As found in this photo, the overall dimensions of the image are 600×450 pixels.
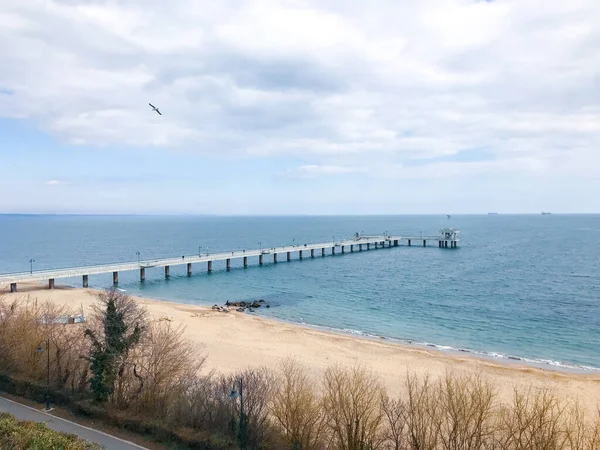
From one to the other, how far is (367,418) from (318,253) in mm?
91755

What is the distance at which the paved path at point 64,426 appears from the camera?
53.9 ft

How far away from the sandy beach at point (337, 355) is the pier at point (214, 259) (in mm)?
13866

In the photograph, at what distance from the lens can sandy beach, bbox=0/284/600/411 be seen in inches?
1036

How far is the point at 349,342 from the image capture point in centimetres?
3481

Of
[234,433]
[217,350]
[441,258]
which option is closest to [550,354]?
[217,350]

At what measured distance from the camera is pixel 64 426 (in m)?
Result: 17.8

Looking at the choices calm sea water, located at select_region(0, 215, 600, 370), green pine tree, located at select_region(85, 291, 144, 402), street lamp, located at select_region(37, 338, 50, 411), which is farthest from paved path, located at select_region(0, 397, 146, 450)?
calm sea water, located at select_region(0, 215, 600, 370)

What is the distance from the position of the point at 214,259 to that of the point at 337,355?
1797 inches

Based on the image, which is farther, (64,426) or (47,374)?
(47,374)

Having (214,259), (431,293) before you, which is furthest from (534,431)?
(214,259)

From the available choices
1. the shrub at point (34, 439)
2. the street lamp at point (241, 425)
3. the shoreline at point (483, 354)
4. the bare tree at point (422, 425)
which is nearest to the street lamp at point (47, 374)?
the shrub at point (34, 439)

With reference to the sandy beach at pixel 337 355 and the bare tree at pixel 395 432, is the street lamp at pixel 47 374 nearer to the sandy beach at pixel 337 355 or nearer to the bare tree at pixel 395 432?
the sandy beach at pixel 337 355

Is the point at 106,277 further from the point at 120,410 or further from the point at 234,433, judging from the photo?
the point at 234,433

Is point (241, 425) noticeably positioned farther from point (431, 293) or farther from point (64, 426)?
point (431, 293)
